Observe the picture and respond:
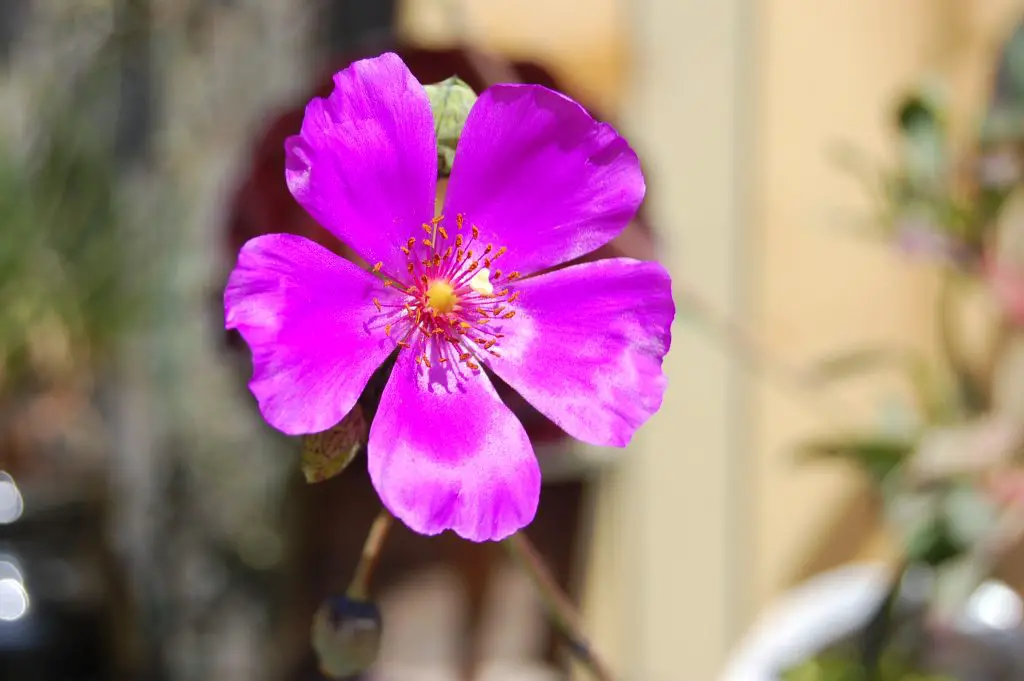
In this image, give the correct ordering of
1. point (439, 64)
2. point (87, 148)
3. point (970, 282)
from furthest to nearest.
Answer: point (87, 148) < point (970, 282) < point (439, 64)

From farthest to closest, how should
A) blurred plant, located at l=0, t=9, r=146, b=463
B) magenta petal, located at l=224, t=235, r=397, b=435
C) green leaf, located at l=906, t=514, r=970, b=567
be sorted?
blurred plant, located at l=0, t=9, r=146, b=463 → green leaf, located at l=906, t=514, r=970, b=567 → magenta petal, located at l=224, t=235, r=397, b=435

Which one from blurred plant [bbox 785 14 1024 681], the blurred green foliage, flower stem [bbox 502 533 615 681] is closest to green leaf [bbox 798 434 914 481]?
blurred plant [bbox 785 14 1024 681]

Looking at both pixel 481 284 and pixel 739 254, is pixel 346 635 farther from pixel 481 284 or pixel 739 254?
pixel 739 254

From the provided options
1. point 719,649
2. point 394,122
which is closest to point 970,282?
point 719,649

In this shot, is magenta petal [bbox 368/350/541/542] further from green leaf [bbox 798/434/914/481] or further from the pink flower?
green leaf [bbox 798/434/914/481]

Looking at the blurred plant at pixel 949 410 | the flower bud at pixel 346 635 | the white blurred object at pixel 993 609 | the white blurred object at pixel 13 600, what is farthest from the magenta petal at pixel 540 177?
the white blurred object at pixel 13 600

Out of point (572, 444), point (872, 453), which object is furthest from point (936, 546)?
point (572, 444)

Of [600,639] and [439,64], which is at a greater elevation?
[439,64]

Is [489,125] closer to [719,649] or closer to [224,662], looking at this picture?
[719,649]
